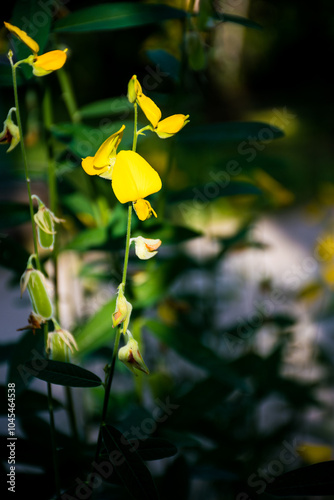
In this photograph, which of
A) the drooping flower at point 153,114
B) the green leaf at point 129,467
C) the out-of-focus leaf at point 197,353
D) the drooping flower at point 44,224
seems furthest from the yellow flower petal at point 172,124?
the out-of-focus leaf at point 197,353

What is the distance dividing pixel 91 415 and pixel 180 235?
1.78 feet

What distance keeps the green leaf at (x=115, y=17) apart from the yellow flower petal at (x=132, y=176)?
237mm

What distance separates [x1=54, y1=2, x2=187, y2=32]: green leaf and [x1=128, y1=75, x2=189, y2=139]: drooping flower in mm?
194

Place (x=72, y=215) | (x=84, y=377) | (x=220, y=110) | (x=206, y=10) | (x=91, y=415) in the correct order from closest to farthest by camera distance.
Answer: (x=84, y=377), (x=206, y=10), (x=72, y=215), (x=91, y=415), (x=220, y=110)

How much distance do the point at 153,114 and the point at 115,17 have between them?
9.0 inches

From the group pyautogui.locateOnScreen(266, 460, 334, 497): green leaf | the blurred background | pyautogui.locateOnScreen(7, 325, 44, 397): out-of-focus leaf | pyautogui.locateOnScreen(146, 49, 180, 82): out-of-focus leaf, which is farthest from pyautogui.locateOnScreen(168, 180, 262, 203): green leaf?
pyautogui.locateOnScreen(266, 460, 334, 497): green leaf

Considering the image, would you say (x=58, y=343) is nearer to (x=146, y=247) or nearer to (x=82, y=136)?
(x=146, y=247)

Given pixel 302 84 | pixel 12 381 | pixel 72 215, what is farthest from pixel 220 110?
pixel 12 381

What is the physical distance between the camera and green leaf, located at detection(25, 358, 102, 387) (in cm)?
37

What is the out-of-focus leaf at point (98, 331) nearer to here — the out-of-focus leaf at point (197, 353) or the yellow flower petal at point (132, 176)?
the out-of-focus leaf at point (197, 353)

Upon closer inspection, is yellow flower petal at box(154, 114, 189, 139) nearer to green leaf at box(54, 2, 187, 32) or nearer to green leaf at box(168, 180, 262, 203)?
green leaf at box(54, 2, 187, 32)

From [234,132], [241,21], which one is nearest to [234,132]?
[234,132]

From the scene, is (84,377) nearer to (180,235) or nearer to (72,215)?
(180,235)

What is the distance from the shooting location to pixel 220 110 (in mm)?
5238
